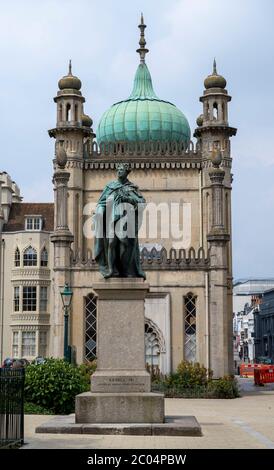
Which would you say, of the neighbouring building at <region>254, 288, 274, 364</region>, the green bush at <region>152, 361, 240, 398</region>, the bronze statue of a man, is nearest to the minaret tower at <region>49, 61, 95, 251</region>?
the green bush at <region>152, 361, 240, 398</region>

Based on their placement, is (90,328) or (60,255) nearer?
(60,255)

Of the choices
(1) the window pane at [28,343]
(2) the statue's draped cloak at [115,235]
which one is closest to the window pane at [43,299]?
(1) the window pane at [28,343]

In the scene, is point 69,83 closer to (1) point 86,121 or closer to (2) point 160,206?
(1) point 86,121

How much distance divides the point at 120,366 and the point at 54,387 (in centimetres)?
562

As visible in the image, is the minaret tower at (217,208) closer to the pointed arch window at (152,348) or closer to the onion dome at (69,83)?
the pointed arch window at (152,348)

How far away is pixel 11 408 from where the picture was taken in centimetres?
1461

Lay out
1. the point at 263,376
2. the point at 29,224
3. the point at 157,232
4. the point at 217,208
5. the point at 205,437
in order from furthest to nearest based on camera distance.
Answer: the point at 29,224, the point at 263,376, the point at 157,232, the point at 217,208, the point at 205,437

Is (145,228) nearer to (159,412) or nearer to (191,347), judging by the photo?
(191,347)

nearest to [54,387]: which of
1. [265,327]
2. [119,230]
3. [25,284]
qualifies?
[119,230]

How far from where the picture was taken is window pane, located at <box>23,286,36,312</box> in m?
54.6

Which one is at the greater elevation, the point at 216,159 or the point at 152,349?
the point at 216,159

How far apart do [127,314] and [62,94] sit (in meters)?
27.4

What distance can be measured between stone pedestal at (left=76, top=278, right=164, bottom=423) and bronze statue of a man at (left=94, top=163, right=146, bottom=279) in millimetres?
442

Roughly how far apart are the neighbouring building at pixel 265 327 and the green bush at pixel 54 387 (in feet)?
311
